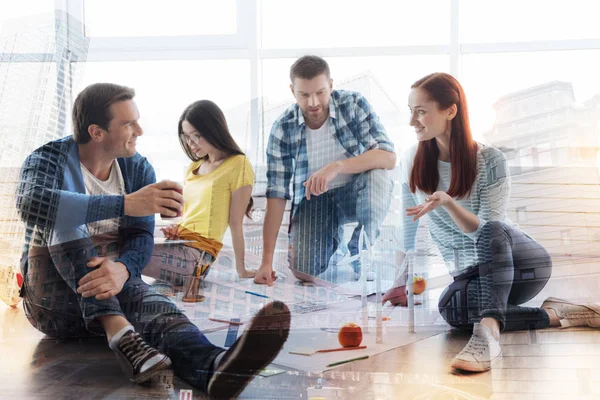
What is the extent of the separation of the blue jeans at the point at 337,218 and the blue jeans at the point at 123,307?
0.30m

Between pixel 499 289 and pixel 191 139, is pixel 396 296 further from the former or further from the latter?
pixel 191 139

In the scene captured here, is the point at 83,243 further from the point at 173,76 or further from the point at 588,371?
the point at 588,371

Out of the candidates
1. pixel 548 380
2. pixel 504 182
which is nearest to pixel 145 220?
pixel 504 182

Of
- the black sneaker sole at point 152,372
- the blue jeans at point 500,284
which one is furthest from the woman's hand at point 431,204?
the black sneaker sole at point 152,372

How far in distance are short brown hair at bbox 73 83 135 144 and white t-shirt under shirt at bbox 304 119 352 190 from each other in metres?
0.45

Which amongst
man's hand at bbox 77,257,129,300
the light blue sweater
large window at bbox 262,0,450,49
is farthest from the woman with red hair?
man's hand at bbox 77,257,129,300

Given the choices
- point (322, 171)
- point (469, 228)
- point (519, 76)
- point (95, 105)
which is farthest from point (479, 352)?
point (95, 105)

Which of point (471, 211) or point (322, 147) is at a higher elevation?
point (322, 147)

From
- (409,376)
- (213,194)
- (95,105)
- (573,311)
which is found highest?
(95,105)

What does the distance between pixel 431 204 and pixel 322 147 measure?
29cm

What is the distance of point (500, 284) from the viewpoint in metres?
1.35

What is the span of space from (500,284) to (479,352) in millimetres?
164

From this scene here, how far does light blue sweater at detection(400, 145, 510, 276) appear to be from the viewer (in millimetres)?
1354

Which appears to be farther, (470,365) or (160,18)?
(160,18)
